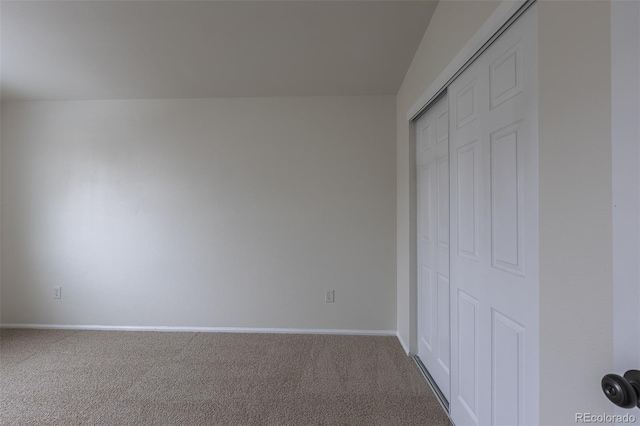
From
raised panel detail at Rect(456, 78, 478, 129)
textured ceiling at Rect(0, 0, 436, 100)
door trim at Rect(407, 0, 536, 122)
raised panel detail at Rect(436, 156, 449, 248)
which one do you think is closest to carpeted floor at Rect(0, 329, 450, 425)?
raised panel detail at Rect(436, 156, 449, 248)

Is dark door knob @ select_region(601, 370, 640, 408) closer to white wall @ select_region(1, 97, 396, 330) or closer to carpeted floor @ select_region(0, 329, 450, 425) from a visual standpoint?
carpeted floor @ select_region(0, 329, 450, 425)

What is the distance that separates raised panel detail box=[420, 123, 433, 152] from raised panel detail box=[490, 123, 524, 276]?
0.90 metres

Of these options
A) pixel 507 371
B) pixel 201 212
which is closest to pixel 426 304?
pixel 507 371

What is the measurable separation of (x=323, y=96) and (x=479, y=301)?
7.78 ft

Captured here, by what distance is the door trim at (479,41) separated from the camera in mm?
1007

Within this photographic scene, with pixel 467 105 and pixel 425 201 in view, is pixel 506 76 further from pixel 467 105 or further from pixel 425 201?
pixel 425 201

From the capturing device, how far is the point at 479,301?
4.23 feet

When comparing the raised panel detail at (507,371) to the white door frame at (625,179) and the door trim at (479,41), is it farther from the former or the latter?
the door trim at (479,41)

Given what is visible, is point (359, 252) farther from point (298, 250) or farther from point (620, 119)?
point (620, 119)

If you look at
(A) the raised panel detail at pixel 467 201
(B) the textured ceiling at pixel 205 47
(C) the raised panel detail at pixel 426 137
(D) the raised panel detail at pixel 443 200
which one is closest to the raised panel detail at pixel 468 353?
(A) the raised panel detail at pixel 467 201

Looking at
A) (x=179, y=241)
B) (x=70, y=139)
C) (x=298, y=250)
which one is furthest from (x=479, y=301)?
(x=70, y=139)

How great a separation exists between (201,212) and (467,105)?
2.60 meters

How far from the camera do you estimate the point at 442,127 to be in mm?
1846

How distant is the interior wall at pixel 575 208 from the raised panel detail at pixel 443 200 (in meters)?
0.83
